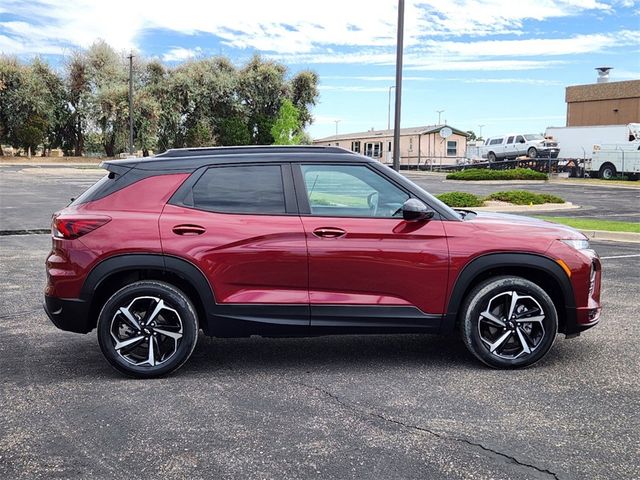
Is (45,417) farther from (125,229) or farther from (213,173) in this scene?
(213,173)

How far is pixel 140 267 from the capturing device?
5109 mm

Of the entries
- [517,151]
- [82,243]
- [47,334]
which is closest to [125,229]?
[82,243]

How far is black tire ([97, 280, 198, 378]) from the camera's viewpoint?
5.09 meters

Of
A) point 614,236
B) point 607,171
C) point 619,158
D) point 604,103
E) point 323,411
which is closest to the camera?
point 323,411

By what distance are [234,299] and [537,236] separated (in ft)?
7.97

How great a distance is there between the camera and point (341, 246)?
5152mm

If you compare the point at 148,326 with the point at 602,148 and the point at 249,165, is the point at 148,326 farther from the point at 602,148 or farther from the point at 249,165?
the point at 602,148

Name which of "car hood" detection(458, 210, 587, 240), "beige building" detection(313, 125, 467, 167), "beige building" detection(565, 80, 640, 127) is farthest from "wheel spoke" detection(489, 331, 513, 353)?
"beige building" detection(313, 125, 467, 167)

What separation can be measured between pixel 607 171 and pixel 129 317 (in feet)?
131

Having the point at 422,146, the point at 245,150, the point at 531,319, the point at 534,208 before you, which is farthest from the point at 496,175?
the point at 245,150

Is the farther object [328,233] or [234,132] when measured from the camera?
[234,132]

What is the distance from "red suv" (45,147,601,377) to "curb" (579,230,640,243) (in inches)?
378

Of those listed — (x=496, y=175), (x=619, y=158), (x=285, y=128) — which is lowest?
(x=496, y=175)

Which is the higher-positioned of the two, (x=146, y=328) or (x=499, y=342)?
(x=146, y=328)
